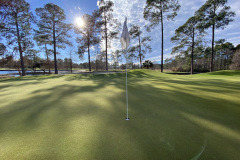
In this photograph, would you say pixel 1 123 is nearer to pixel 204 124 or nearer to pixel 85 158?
pixel 85 158

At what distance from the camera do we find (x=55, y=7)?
1358cm

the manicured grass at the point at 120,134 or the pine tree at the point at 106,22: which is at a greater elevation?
the pine tree at the point at 106,22

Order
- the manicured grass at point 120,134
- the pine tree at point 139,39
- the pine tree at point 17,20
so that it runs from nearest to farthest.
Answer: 1. the manicured grass at point 120,134
2. the pine tree at point 17,20
3. the pine tree at point 139,39

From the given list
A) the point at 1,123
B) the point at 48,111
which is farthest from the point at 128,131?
the point at 1,123

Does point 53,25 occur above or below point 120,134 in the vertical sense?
above

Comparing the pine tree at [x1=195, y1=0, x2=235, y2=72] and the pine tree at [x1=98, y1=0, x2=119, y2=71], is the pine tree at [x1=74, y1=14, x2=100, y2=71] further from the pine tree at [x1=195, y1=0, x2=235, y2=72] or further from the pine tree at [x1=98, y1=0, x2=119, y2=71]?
A: the pine tree at [x1=195, y1=0, x2=235, y2=72]

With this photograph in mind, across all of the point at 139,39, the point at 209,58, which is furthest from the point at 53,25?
the point at 209,58

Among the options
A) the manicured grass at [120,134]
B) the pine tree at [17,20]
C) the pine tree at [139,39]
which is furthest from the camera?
the pine tree at [139,39]

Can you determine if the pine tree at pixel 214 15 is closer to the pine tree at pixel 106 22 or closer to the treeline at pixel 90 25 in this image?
the treeline at pixel 90 25

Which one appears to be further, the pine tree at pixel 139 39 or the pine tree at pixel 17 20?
the pine tree at pixel 139 39

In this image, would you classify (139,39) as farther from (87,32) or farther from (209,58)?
(209,58)

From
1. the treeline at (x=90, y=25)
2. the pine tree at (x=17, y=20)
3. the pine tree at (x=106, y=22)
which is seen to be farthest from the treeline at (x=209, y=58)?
the pine tree at (x=17, y=20)

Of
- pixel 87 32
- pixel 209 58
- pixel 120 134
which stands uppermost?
pixel 87 32

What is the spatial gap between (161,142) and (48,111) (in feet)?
7.12
